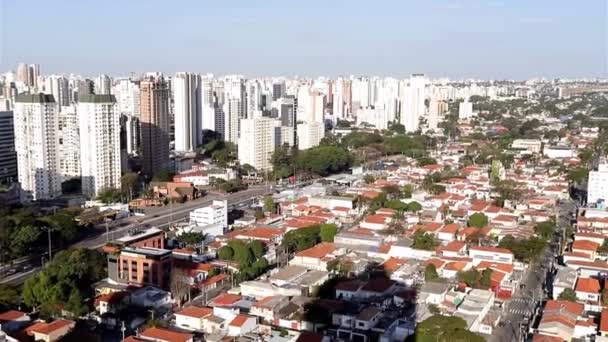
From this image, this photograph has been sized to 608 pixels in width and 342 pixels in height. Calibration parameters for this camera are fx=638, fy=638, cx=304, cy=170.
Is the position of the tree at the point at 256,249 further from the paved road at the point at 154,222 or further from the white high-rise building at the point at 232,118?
the white high-rise building at the point at 232,118

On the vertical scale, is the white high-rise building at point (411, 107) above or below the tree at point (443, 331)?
above

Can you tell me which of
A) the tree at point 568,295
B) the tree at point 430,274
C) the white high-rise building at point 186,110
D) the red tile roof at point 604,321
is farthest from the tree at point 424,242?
the white high-rise building at point 186,110

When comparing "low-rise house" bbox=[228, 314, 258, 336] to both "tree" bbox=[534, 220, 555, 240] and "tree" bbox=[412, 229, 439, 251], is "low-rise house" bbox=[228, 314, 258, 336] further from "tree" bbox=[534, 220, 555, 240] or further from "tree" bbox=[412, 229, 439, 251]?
"tree" bbox=[534, 220, 555, 240]

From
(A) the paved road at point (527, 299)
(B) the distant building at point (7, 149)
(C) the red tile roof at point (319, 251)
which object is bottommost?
(A) the paved road at point (527, 299)

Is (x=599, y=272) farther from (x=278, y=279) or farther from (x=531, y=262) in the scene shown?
(x=278, y=279)

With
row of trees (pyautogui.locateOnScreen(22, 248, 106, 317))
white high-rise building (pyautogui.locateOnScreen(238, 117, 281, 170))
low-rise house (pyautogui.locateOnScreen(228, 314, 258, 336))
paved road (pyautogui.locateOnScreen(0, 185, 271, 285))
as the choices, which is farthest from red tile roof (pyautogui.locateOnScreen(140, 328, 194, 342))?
white high-rise building (pyautogui.locateOnScreen(238, 117, 281, 170))

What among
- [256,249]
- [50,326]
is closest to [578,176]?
[256,249]
